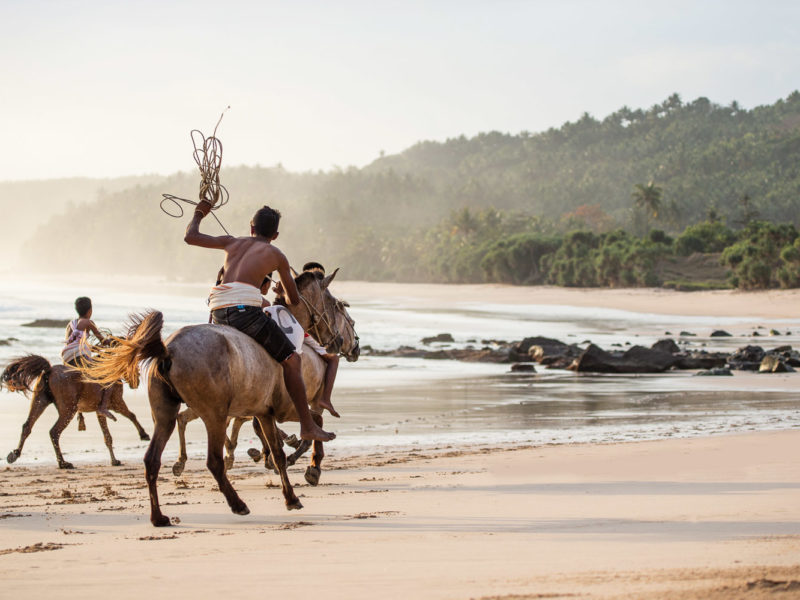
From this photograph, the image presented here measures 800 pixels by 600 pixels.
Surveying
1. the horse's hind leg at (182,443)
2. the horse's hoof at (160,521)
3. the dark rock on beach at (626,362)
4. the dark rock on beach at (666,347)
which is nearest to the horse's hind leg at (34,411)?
the horse's hind leg at (182,443)

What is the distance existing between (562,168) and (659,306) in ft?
452

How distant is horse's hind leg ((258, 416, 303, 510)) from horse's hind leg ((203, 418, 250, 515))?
45 centimetres

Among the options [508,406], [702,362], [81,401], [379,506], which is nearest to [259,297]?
[379,506]

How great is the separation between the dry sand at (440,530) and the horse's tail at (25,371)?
1.28 meters

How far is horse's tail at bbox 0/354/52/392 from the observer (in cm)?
1113

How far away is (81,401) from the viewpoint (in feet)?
37.3

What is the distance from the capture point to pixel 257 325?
25.2ft

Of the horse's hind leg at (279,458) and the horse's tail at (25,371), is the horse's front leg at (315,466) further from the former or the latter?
the horse's tail at (25,371)

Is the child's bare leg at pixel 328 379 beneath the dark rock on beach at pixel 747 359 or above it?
above

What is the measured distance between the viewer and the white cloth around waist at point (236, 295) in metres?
7.75

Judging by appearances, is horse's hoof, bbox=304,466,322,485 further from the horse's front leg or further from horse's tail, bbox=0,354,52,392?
horse's tail, bbox=0,354,52,392

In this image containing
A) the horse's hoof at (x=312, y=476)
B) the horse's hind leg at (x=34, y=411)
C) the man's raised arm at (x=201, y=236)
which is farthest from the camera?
the horse's hind leg at (x=34, y=411)

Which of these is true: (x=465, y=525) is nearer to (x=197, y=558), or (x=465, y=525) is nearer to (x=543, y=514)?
(x=543, y=514)

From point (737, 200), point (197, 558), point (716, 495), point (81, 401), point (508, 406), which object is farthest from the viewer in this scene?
point (737, 200)
